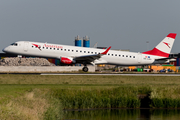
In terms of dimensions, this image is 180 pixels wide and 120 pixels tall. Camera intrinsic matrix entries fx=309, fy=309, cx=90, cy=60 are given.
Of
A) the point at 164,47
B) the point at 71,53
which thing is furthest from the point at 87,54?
→ the point at 164,47

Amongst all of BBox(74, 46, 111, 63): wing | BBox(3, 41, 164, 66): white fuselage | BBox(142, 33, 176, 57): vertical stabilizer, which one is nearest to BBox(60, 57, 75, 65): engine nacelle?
BBox(3, 41, 164, 66): white fuselage

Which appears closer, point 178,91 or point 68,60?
point 178,91

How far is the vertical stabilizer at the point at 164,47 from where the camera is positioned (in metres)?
55.4

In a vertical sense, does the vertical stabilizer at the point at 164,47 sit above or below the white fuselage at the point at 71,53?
above

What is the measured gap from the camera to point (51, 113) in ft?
64.8

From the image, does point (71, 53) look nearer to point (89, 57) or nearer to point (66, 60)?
point (66, 60)

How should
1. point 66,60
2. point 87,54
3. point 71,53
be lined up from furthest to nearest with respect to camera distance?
point 87,54 → point 71,53 → point 66,60

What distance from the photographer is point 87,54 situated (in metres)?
51.0

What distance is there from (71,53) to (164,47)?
58.4ft

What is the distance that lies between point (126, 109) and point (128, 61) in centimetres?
2764

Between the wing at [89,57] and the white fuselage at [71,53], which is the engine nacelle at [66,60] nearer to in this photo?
the white fuselage at [71,53]

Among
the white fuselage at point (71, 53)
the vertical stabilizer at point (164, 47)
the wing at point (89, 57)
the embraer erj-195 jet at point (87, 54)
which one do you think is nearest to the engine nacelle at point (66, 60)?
the embraer erj-195 jet at point (87, 54)

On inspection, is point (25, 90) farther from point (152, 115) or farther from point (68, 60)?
point (68, 60)

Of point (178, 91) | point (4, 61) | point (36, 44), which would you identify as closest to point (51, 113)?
point (178, 91)
